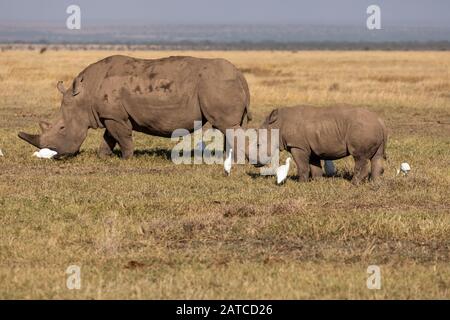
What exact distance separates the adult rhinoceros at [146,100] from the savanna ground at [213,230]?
495 mm

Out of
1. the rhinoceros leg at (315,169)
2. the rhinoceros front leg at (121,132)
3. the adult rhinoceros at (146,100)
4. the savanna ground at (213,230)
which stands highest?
the adult rhinoceros at (146,100)

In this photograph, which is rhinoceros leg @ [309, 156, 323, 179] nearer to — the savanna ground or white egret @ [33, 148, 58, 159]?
the savanna ground

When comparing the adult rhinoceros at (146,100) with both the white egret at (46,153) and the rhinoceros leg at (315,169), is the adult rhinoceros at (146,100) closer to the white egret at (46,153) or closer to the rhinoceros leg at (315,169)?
the white egret at (46,153)

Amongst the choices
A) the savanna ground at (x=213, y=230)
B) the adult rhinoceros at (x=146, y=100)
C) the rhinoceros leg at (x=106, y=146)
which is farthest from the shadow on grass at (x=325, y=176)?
the rhinoceros leg at (x=106, y=146)

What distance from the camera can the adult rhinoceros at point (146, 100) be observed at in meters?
14.8

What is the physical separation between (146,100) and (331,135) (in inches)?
141

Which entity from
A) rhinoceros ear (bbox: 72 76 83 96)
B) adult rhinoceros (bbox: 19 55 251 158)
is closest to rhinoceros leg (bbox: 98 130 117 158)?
adult rhinoceros (bbox: 19 55 251 158)

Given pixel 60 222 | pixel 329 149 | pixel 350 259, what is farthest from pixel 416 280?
pixel 329 149

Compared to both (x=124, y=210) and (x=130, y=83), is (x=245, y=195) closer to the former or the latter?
(x=124, y=210)

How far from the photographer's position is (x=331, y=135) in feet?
41.5

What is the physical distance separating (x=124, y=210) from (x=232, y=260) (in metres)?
2.54

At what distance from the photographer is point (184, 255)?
29.2 feet

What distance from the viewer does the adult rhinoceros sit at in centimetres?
1475

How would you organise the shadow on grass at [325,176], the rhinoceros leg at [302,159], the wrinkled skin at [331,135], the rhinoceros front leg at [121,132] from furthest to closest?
the rhinoceros front leg at [121,132]
the shadow on grass at [325,176]
the rhinoceros leg at [302,159]
the wrinkled skin at [331,135]
